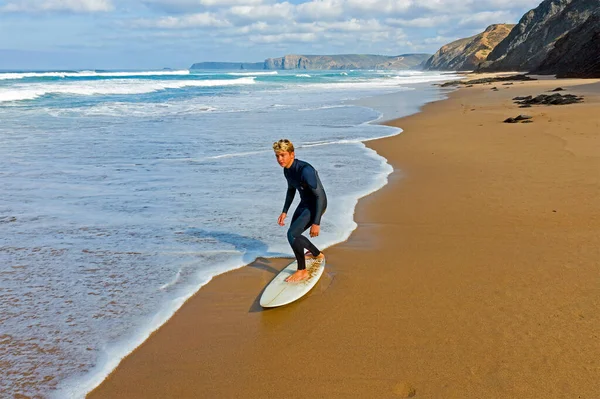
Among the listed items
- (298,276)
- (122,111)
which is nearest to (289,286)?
(298,276)

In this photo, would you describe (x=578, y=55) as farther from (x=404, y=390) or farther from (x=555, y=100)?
(x=404, y=390)

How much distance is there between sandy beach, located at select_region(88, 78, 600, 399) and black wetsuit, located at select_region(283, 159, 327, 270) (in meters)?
0.43

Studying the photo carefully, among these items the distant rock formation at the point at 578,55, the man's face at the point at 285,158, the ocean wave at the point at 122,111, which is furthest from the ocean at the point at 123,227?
the distant rock formation at the point at 578,55

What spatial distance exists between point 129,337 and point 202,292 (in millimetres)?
898

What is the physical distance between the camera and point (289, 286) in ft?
14.9

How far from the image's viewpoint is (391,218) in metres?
6.64

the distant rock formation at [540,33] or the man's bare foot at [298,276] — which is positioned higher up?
the distant rock formation at [540,33]

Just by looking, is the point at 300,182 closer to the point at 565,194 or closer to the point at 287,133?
the point at 565,194

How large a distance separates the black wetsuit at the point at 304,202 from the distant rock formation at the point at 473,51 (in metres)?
92.7

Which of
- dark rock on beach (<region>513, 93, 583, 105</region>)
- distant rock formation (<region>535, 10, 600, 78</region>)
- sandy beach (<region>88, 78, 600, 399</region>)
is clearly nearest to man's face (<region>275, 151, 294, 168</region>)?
sandy beach (<region>88, 78, 600, 399</region>)

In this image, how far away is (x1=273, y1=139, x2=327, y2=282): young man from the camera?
15.2 ft

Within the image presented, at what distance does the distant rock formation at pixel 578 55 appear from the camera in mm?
33594

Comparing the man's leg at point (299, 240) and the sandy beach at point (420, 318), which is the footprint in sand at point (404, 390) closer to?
the sandy beach at point (420, 318)

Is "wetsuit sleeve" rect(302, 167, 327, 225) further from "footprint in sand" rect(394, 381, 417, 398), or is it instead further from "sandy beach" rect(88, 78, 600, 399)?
"footprint in sand" rect(394, 381, 417, 398)
